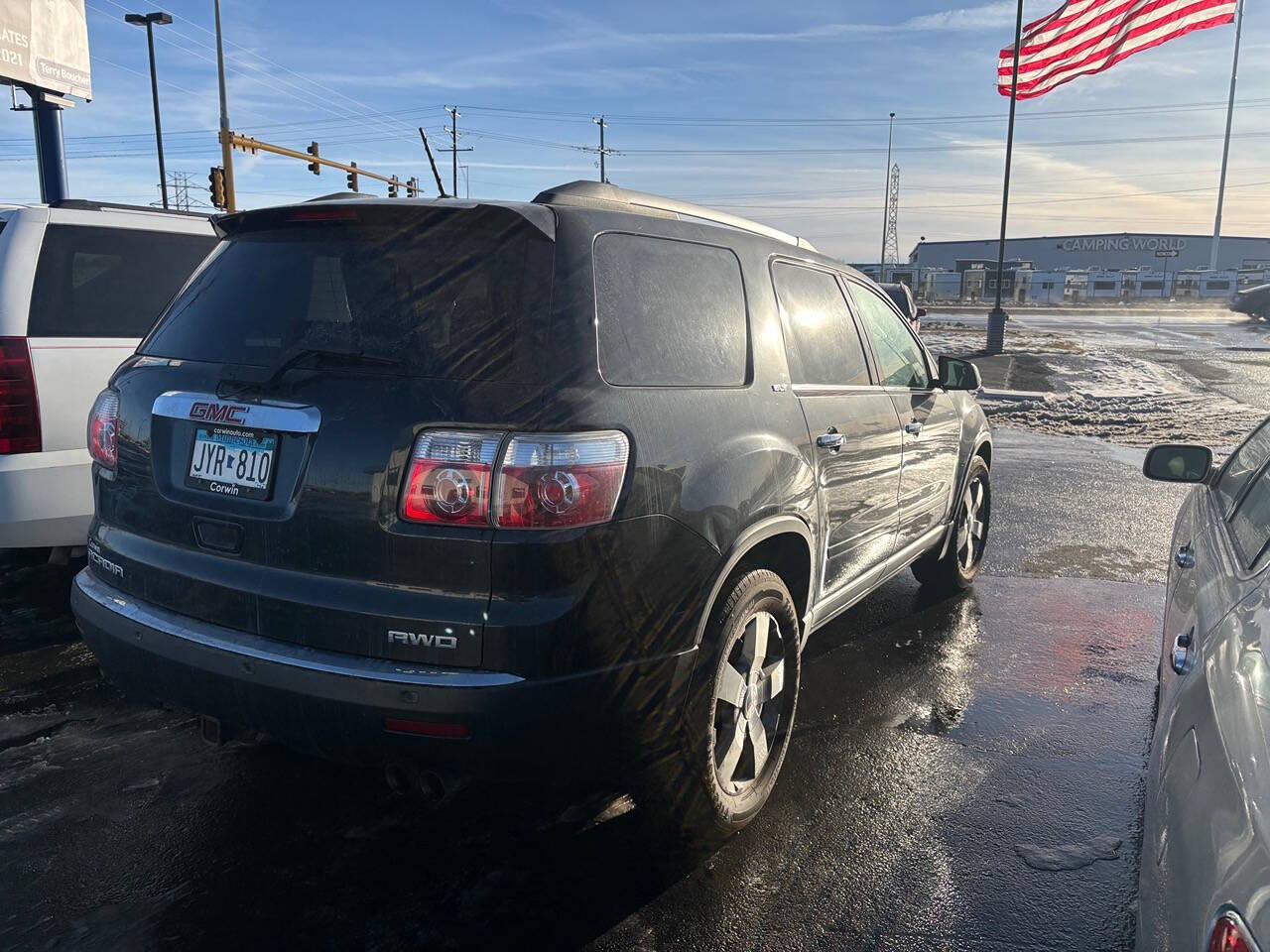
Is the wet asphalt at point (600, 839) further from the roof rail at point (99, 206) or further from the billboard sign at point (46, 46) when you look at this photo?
the billboard sign at point (46, 46)

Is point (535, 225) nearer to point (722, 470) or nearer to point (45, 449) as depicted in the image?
point (722, 470)

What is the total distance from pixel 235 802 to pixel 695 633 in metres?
1.75

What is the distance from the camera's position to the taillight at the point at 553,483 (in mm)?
2287

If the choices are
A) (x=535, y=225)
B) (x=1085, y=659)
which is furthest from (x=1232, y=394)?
(x=535, y=225)

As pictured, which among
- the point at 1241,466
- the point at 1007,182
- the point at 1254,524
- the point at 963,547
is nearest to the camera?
the point at 1254,524

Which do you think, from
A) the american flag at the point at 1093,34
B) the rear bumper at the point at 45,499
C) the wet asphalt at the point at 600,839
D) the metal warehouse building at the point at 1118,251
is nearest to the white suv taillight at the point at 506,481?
the wet asphalt at the point at 600,839

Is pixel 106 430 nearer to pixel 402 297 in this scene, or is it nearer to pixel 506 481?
pixel 402 297

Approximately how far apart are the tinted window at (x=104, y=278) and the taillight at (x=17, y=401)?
126mm

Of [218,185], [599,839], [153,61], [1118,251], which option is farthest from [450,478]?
[1118,251]

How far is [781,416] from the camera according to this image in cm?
316

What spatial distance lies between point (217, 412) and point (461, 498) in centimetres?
80

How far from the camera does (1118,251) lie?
97750 mm

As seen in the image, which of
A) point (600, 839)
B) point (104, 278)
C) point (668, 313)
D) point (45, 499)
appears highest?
point (104, 278)

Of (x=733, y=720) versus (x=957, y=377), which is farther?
(x=957, y=377)
